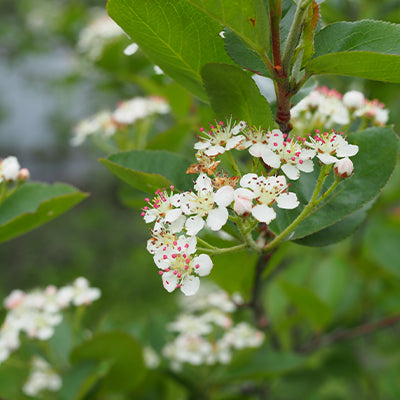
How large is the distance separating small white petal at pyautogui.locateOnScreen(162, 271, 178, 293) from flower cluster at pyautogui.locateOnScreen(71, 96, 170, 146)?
80cm

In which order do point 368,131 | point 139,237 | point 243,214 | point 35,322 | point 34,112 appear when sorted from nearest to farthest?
1. point 243,214
2. point 368,131
3. point 35,322
4. point 139,237
5. point 34,112

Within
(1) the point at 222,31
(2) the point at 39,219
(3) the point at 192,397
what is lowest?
(3) the point at 192,397

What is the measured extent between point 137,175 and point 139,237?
13.8ft

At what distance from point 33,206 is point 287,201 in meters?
0.46

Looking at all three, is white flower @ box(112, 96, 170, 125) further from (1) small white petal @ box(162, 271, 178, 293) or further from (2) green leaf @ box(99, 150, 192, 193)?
(1) small white petal @ box(162, 271, 178, 293)

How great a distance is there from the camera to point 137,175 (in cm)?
70

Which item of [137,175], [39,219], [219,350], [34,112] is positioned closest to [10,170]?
[39,219]

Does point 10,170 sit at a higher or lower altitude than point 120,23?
lower

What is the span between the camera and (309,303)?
134cm

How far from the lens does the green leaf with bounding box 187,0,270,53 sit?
0.57 meters

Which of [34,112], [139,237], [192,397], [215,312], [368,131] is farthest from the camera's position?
[34,112]

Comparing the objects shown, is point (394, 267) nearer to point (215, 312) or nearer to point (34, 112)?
point (215, 312)

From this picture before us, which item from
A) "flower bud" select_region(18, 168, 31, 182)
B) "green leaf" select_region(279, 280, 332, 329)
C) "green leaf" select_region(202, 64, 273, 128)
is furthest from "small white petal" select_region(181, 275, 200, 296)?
"green leaf" select_region(279, 280, 332, 329)

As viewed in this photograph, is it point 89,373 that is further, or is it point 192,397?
point 192,397
